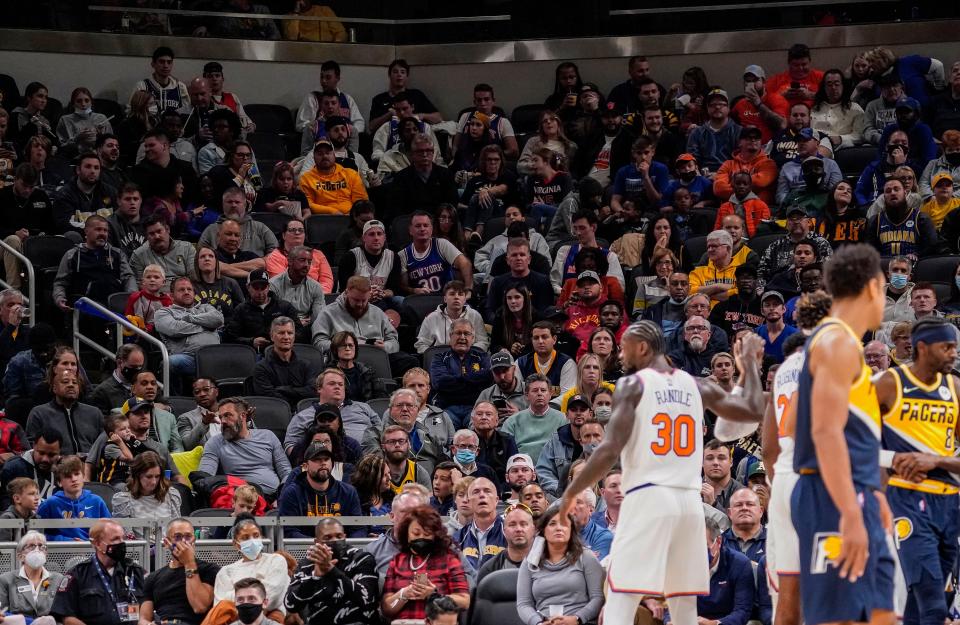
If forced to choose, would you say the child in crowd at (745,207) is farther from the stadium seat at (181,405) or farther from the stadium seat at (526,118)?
the stadium seat at (181,405)

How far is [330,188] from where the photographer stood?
17484 millimetres

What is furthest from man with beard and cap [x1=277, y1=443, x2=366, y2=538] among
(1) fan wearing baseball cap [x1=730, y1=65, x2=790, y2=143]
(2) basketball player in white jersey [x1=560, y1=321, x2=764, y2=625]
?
(1) fan wearing baseball cap [x1=730, y1=65, x2=790, y2=143]

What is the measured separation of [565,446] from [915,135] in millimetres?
6763

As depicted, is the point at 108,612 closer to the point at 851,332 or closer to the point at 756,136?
the point at 851,332

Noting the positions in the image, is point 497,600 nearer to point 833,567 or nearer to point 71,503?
point 71,503

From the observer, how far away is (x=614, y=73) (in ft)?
66.2

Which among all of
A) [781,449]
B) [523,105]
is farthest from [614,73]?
[781,449]

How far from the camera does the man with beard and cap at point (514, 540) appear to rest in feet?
32.9

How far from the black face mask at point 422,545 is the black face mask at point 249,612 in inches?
41.9

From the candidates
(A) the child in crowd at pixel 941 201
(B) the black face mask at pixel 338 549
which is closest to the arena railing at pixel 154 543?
(B) the black face mask at pixel 338 549

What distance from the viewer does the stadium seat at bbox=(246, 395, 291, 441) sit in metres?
13.2

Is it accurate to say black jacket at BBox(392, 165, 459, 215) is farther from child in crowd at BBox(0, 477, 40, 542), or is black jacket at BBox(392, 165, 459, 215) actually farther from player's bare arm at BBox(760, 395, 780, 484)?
player's bare arm at BBox(760, 395, 780, 484)

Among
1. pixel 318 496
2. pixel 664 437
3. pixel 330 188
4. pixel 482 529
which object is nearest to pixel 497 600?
pixel 482 529

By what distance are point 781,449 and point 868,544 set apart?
1.98m
